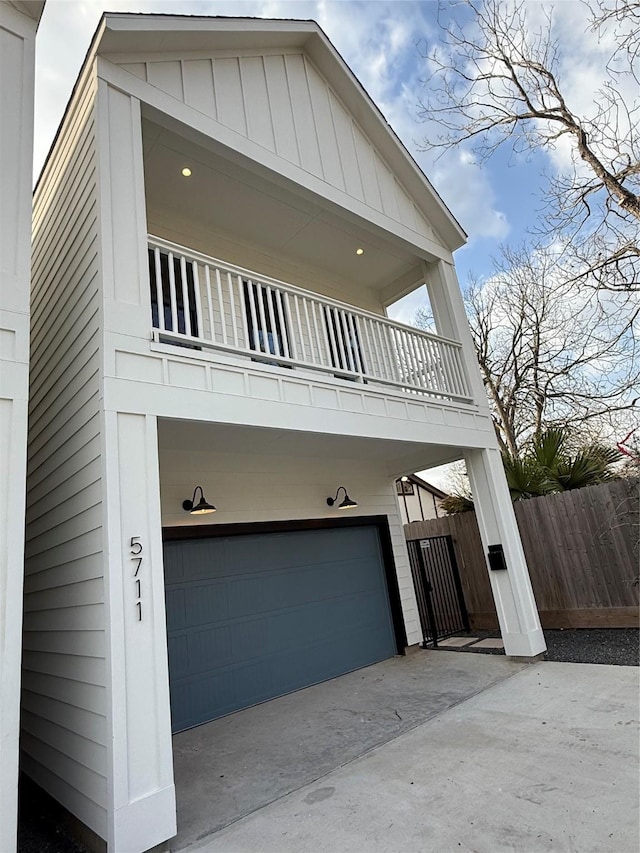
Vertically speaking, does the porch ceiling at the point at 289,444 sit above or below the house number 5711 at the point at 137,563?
above

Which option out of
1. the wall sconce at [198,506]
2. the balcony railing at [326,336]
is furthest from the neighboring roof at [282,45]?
the wall sconce at [198,506]

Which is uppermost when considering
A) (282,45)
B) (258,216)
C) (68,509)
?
(282,45)

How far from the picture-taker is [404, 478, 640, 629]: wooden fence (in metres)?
6.50

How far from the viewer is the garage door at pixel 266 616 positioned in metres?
5.00

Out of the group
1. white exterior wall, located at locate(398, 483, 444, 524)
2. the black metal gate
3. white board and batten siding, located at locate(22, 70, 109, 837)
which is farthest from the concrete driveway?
white exterior wall, located at locate(398, 483, 444, 524)

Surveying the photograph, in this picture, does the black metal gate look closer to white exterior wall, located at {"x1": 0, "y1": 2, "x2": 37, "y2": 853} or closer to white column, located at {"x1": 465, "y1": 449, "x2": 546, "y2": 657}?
white column, located at {"x1": 465, "y1": 449, "x2": 546, "y2": 657}

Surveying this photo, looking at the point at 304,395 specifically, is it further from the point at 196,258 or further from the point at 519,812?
the point at 519,812

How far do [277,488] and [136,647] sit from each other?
3396 mm

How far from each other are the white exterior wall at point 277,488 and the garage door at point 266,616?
29cm

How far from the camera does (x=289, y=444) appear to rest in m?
4.88

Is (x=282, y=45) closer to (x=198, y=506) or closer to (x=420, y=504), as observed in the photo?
(x=198, y=506)

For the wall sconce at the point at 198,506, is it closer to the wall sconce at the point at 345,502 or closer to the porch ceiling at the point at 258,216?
the wall sconce at the point at 345,502

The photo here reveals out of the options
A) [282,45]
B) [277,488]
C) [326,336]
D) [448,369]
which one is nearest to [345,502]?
[277,488]

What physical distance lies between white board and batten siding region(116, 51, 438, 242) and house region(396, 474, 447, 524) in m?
14.4
